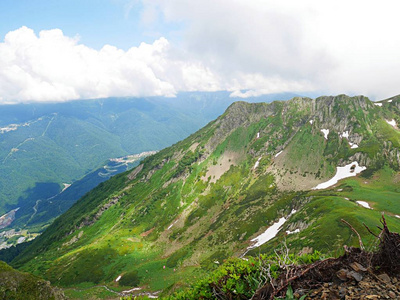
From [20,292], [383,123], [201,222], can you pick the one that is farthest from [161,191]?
[383,123]

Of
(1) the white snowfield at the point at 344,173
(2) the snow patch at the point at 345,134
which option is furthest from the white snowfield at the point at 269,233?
(2) the snow patch at the point at 345,134

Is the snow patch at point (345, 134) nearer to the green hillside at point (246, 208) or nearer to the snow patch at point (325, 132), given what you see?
the green hillside at point (246, 208)

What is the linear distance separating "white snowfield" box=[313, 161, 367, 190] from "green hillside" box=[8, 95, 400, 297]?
3.88 ft

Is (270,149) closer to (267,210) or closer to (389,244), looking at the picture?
(267,210)

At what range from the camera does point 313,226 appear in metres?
76.7

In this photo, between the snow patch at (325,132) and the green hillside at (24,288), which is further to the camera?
the snow patch at (325,132)

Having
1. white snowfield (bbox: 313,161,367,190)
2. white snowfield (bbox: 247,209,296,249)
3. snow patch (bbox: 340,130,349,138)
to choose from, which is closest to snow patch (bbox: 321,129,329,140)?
snow patch (bbox: 340,130,349,138)

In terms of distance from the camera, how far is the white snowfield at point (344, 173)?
142 meters

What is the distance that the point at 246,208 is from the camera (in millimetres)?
136125

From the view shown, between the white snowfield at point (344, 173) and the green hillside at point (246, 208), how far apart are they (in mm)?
1183

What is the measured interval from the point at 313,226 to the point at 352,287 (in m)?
79.5

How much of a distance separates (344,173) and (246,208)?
70.0 metres

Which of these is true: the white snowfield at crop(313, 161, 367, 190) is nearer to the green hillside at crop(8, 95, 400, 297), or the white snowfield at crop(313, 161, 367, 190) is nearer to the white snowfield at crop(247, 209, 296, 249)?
the green hillside at crop(8, 95, 400, 297)

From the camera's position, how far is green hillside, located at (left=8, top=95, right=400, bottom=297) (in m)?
91.5
